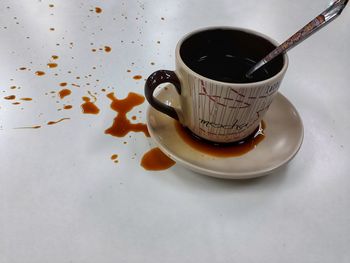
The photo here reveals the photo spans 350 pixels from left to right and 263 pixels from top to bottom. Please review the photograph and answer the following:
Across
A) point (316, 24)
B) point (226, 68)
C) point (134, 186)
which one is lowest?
point (134, 186)

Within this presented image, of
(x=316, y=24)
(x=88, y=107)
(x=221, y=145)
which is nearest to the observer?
(x=316, y=24)

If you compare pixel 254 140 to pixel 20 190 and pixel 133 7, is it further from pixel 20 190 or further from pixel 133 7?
pixel 133 7

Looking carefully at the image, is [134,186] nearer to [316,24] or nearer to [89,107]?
[89,107]

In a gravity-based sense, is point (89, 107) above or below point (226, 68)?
below

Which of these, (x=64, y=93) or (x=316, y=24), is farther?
(x=64, y=93)

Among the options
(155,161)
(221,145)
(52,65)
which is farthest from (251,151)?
(52,65)

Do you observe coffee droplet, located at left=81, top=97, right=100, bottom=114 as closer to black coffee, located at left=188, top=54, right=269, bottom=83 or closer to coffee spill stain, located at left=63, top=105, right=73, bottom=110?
coffee spill stain, located at left=63, top=105, right=73, bottom=110

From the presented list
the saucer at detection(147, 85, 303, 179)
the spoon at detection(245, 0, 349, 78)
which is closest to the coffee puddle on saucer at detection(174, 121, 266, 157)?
the saucer at detection(147, 85, 303, 179)
